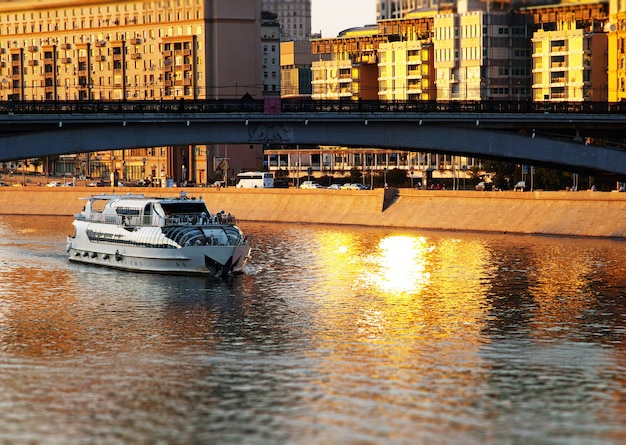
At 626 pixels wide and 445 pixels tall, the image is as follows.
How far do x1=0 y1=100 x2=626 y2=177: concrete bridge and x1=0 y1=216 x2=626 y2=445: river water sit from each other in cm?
911

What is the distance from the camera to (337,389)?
56312mm

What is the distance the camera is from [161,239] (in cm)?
10050

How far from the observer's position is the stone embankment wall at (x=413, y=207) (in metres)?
129

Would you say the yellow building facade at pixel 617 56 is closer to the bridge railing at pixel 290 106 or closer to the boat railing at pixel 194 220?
the bridge railing at pixel 290 106

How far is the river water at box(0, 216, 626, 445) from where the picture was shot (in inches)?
2007

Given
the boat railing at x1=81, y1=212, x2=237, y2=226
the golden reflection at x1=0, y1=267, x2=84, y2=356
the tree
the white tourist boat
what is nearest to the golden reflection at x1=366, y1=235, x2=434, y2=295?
the white tourist boat

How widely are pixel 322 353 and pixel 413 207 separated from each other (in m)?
83.0

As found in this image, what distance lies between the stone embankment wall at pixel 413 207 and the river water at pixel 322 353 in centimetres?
2235

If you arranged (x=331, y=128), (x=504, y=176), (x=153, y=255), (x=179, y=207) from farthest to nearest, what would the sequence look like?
(x=504, y=176), (x=331, y=128), (x=179, y=207), (x=153, y=255)

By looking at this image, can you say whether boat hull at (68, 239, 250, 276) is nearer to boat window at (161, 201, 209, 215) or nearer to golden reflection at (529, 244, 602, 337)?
boat window at (161, 201, 209, 215)

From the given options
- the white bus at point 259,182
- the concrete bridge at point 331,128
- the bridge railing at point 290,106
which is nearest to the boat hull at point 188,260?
the concrete bridge at point 331,128

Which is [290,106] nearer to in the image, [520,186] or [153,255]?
[153,255]

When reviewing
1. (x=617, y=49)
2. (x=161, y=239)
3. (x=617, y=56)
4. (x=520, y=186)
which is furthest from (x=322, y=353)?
(x=617, y=56)

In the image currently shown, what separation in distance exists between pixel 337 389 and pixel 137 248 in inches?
1901
